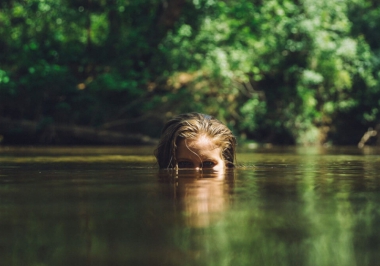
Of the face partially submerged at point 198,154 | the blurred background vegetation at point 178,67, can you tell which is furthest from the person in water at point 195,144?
the blurred background vegetation at point 178,67

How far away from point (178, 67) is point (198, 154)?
1334 centimetres

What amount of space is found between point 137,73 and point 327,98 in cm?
798

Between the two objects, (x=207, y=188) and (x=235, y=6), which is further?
(x=235, y=6)

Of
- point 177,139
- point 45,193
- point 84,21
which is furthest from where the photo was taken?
point 84,21

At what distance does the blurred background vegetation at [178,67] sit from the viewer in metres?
16.4

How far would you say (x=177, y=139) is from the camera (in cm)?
430

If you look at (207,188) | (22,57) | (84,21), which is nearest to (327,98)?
(84,21)

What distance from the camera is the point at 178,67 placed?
57.3 ft

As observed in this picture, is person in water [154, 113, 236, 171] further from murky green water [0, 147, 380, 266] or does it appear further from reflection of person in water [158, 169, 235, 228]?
murky green water [0, 147, 380, 266]

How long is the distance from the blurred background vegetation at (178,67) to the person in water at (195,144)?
394 inches

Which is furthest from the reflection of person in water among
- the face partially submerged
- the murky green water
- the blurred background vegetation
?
the blurred background vegetation

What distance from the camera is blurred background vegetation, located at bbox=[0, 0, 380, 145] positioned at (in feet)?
53.8

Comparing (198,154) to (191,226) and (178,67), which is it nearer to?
(191,226)

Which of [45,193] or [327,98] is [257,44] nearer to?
[327,98]
